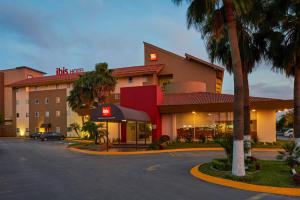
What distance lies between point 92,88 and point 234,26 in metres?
30.1

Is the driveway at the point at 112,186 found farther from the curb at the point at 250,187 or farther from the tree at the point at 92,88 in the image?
the tree at the point at 92,88

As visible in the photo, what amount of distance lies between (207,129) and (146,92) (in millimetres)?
8295

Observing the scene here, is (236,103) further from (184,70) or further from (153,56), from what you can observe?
(153,56)

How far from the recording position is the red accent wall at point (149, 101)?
33969 millimetres

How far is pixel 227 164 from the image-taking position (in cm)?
1426

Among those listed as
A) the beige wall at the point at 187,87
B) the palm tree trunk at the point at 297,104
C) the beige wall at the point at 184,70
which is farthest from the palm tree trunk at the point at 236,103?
the beige wall at the point at 184,70

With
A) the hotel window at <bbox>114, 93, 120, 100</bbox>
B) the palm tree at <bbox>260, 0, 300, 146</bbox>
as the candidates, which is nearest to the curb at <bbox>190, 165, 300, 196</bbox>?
the palm tree at <bbox>260, 0, 300, 146</bbox>

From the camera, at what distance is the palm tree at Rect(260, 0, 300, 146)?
1474 centimetres

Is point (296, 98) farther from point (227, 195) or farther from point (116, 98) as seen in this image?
point (116, 98)

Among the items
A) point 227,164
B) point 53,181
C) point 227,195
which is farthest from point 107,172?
point 227,195

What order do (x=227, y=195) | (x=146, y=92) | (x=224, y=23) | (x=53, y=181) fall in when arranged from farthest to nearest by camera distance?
(x=146, y=92)
(x=224, y=23)
(x=53, y=181)
(x=227, y=195)

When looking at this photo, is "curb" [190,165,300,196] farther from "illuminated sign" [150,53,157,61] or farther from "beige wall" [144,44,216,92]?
"illuminated sign" [150,53,157,61]

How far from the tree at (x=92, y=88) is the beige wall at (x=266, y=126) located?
65.8 ft

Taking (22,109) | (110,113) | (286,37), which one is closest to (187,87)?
(110,113)
